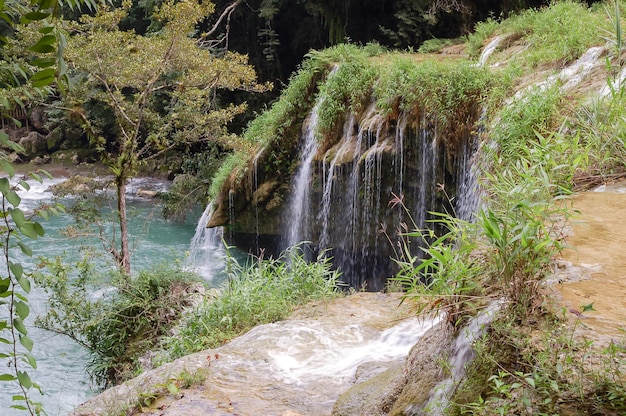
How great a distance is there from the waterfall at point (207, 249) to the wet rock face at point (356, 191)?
67 centimetres

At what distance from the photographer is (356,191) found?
866 centimetres

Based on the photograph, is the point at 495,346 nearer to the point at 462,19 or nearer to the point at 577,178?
the point at 577,178

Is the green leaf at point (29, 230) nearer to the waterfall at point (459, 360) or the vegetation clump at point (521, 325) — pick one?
the vegetation clump at point (521, 325)

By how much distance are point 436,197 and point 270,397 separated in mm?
5049

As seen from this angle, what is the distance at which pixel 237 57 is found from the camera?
31.8 feet

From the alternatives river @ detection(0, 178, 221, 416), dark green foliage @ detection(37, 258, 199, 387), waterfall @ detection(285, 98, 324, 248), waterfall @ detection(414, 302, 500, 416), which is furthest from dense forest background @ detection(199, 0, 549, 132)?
waterfall @ detection(414, 302, 500, 416)

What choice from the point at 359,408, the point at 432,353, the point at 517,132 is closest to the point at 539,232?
the point at 432,353

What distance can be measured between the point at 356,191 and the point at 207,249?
5.02 meters

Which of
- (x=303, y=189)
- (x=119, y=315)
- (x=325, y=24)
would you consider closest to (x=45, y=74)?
(x=119, y=315)

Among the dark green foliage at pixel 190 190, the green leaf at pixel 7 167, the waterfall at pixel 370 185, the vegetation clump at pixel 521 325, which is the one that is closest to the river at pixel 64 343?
the dark green foliage at pixel 190 190

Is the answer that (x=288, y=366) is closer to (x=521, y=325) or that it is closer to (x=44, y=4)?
(x=521, y=325)

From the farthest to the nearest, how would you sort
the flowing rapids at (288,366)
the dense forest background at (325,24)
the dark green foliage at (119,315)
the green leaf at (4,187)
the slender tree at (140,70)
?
the dense forest background at (325,24), the slender tree at (140,70), the dark green foliage at (119,315), the flowing rapids at (288,366), the green leaf at (4,187)

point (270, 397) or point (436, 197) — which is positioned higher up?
point (436, 197)

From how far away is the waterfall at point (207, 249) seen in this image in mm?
11839
